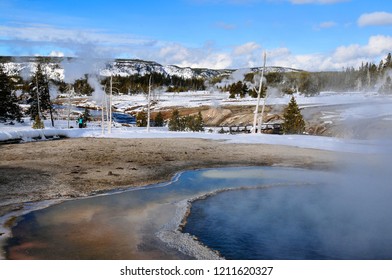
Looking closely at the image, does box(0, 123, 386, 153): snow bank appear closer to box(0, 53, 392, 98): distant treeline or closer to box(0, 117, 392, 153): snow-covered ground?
box(0, 117, 392, 153): snow-covered ground

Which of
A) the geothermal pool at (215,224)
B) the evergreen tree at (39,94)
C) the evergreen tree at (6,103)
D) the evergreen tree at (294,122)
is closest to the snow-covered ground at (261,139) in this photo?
the geothermal pool at (215,224)

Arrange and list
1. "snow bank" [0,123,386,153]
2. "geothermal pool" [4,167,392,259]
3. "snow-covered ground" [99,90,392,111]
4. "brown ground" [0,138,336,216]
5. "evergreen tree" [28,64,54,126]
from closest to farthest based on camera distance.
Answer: "geothermal pool" [4,167,392,259] < "brown ground" [0,138,336,216] < "snow bank" [0,123,386,153] < "evergreen tree" [28,64,54,126] < "snow-covered ground" [99,90,392,111]

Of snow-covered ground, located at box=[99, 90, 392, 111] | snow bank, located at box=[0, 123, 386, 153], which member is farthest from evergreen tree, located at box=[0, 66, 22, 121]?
snow-covered ground, located at box=[99, 90, 392, 111]

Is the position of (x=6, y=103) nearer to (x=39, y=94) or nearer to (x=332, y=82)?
(x=39, y=94)

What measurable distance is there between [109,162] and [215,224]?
7.56 m

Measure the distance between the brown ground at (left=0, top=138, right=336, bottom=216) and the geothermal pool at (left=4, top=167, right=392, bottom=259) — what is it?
3.46ft

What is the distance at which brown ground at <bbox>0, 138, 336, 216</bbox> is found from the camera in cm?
1044

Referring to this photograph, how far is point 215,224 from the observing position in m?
7.93

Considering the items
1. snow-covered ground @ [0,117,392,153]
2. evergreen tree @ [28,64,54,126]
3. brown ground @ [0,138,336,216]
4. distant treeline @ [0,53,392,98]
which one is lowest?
brown ground @ [0,138,336,216]

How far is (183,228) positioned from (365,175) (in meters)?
8.13

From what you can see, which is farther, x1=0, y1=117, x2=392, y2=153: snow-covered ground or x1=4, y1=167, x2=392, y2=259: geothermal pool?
x1=0, y1=117, x2=392, y2=153: snow-covered ground

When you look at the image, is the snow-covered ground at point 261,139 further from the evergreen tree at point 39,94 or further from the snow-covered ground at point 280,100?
the snow-covered ground at point 280,100

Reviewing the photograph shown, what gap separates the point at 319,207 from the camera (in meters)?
9.36

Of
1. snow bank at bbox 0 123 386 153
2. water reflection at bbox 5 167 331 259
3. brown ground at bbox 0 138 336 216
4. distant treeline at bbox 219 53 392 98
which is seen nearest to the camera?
water reflection at bbox 5 167 331 259
